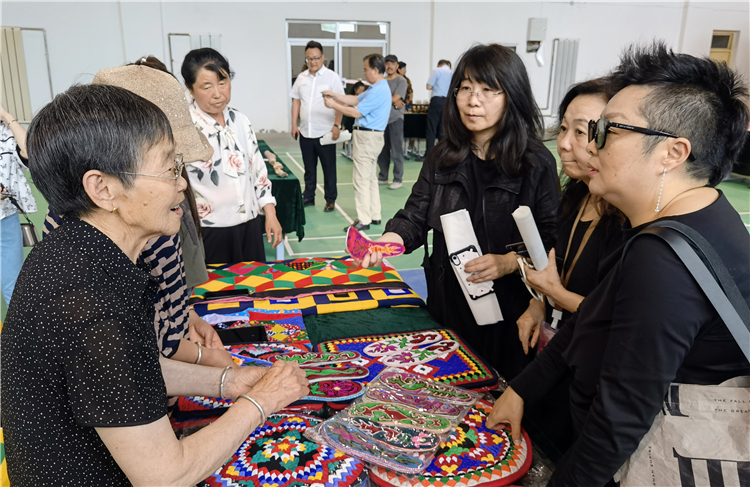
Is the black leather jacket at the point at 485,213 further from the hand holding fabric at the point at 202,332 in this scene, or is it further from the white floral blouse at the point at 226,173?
the white floral blouse at the point at 226,173

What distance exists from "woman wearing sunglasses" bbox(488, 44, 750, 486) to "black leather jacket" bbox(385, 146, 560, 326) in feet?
2.81

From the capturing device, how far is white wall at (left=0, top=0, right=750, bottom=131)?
1041 centimetres

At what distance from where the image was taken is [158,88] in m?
1.37

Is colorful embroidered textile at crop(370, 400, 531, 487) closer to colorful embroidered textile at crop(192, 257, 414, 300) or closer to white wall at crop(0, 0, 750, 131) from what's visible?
colorful embroidered textile at crop(192, 257, 414, 300)

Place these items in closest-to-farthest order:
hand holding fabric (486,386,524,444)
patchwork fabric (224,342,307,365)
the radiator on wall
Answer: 1. hand holding fabric (486,386,524,444)
2. patchwork fabric (224,342,307,365)
3. the radiator on wall

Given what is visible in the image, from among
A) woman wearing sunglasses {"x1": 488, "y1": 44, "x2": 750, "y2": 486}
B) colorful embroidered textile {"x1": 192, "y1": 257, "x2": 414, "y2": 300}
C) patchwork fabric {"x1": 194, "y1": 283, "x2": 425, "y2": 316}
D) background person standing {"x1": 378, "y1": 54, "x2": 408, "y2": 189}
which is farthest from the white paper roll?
background person standing {"x1": 378, "y1": 54, "x2": 408, "y2": 189}

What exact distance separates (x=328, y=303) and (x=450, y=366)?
2.15 ft

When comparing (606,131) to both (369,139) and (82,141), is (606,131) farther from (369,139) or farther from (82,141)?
(369,139)

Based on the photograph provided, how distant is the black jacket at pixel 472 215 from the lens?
74.8 inches

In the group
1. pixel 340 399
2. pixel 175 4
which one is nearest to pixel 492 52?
pixel 340 399

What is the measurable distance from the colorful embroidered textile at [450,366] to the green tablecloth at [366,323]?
0.10 metres

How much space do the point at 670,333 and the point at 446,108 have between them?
4.40 ft

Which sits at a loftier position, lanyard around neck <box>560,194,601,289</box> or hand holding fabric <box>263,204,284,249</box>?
lanyard around neck <box>560,194,601,289</box>

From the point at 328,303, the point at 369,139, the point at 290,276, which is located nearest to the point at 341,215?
the point at 369,139
